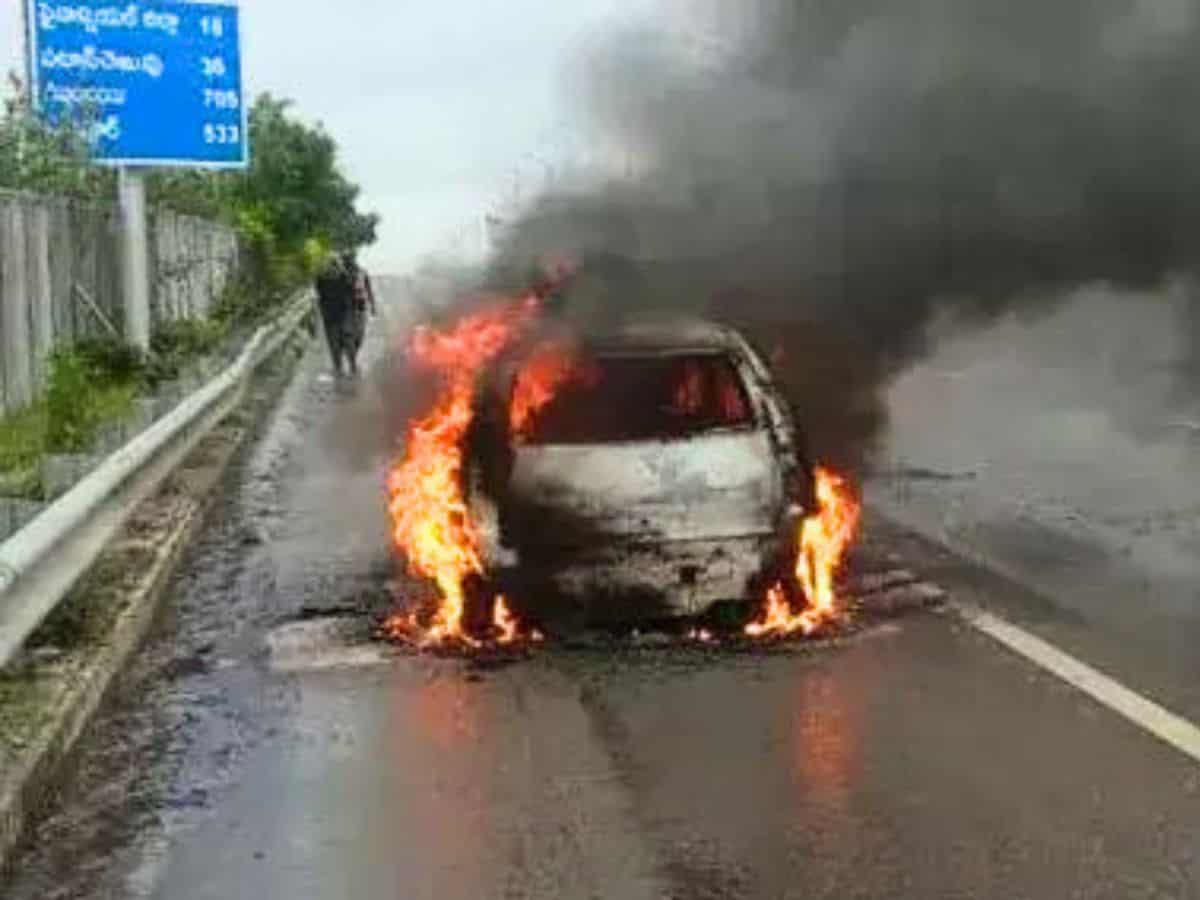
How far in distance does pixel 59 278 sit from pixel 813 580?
528 inches

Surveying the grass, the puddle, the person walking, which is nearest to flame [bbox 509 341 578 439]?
the puddle

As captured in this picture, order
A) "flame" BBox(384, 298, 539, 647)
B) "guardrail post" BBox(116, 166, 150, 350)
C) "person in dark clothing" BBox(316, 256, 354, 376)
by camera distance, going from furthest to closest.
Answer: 1. "person in dark clothing" BBox(316, 256, 354, 376)
2. "guardrail post" BBox(116, 166, 150, 350)
3. "flame" BBox(384, 298, 539, 647)

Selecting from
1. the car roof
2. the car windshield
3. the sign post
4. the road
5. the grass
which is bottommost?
the road

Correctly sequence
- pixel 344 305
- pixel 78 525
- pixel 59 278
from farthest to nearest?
pixel 344 305, pixel 59 278, pixel 78 525

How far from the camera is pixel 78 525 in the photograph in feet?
31.6

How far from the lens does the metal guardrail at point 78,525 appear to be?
7773 mm

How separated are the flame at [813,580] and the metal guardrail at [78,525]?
290cm

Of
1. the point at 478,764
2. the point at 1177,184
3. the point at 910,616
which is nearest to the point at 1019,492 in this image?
the point at 1177,184

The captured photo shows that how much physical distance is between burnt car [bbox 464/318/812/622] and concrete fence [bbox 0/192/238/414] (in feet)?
29.7

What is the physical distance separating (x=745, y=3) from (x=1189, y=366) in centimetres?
490

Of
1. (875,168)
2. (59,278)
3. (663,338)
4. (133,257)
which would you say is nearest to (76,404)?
(875,168)

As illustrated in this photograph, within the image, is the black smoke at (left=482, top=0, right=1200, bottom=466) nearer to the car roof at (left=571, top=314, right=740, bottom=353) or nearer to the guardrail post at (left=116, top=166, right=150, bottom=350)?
the car roof at (left=571, top=314, right=740, bottom=353)

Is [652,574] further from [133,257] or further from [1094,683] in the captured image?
[133,257]

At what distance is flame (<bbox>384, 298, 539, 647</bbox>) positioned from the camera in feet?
32.4
